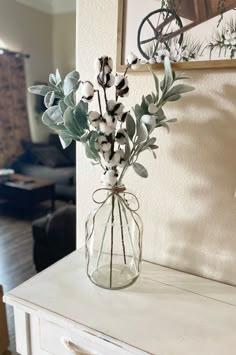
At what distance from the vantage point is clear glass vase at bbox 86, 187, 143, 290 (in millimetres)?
992

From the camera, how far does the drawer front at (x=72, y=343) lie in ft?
2.54

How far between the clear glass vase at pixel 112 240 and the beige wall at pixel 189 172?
87mm

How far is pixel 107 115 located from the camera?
0.84m

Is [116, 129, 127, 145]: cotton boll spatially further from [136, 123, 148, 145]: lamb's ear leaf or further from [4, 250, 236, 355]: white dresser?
[4, 250, 236, 355]: white dresser

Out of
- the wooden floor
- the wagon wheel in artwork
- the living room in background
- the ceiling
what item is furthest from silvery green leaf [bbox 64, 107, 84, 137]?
the ceiling

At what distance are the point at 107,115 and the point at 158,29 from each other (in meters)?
0.34

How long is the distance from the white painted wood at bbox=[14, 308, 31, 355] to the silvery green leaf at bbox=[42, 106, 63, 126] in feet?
1.85

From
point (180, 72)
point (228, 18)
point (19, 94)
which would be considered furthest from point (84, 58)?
point (19, 94)

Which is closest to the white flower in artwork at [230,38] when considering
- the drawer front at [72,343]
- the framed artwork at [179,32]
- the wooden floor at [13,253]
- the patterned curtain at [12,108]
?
the framed artwork at [179,32]

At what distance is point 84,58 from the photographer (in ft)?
3.64

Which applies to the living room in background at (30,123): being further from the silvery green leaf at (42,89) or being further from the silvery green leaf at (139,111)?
the silvery green leaf at (139,111)

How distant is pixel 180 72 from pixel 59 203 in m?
2.78

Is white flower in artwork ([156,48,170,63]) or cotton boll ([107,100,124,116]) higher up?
white flower in artwork ([156,48,170,63])

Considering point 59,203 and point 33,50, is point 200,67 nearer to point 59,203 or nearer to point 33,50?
point 59,203
